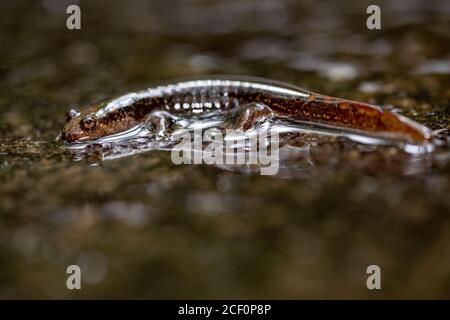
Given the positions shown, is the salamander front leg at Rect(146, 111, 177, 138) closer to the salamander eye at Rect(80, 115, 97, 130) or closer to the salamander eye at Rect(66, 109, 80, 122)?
the salamander eye at Rect(80, 115, 97, 130)

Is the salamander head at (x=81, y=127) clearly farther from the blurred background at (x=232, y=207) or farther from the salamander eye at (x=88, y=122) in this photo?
the blurred background at (x=232, y=207)

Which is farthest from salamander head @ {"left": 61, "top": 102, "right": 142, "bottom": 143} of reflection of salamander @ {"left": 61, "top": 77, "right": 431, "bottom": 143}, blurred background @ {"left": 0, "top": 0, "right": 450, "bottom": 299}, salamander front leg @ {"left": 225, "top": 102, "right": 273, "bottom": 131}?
salamander front leg @ {"left": 225, "top": 102, "right": 273, "bottom": 131}

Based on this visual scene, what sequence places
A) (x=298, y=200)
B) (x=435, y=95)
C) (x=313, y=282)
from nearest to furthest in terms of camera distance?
1. (x=313, y=282)
2. (x=298, y=200)
3. (x=435, y=95)

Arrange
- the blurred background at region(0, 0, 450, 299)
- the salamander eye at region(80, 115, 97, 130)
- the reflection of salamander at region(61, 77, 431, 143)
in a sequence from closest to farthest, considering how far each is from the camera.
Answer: the blurred background at region(0, 0, 450, 299) → the reflection of salamander at region(61, 77, 431, 143) → the salamander eye at region(80, 115, 97, 130)

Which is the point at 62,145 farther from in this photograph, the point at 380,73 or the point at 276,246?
the point at 380,73

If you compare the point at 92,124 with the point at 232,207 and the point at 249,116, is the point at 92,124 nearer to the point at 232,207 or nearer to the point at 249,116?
the point at 249,116

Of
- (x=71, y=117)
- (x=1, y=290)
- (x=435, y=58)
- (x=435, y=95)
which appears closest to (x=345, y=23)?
(x=435, y=58)
